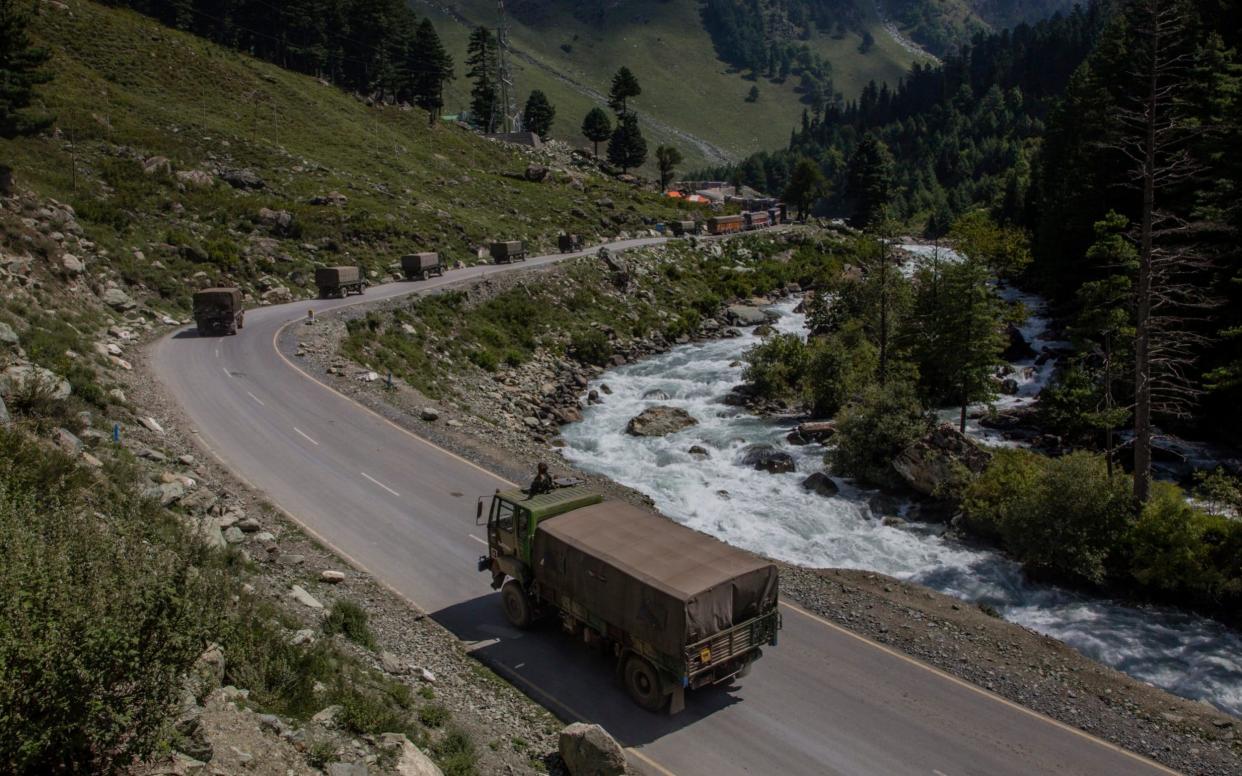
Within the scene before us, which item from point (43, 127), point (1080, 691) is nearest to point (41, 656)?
point (1080, 691)

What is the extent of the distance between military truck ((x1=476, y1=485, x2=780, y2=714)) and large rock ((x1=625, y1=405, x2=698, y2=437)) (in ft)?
74.7

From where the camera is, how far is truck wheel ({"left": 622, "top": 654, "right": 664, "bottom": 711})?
15.1m

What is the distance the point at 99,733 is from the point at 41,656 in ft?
3.17

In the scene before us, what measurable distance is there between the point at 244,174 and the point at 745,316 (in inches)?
1696

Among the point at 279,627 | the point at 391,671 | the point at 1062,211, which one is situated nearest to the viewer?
the point at 279,627

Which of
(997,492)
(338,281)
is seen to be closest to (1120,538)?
(997,492)

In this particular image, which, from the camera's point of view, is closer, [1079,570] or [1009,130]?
[1079,570]

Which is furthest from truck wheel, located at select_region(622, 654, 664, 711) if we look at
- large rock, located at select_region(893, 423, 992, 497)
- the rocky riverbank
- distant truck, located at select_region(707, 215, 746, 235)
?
distant truck, located at select_region(707, 215, 746, 235)

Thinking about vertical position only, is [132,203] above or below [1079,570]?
above

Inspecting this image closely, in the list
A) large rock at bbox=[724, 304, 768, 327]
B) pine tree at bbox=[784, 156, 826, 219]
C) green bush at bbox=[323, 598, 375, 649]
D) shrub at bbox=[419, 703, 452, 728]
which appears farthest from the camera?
pine tree at bbox=[784, 156, 826, 219]

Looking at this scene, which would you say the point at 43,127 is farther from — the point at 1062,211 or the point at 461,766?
the point at 1062,211

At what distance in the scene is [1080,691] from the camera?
673 inches

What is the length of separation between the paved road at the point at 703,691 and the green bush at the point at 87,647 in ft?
26.2

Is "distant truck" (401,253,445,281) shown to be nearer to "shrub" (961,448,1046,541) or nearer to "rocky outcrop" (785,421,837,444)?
"rocky outcrop" (785,421,837,444)
